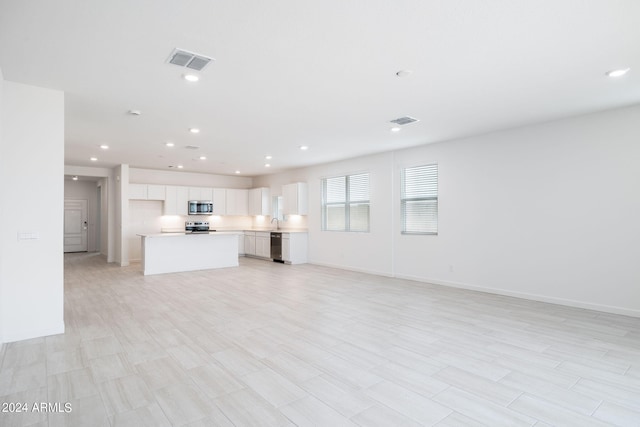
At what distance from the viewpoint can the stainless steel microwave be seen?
10297mm

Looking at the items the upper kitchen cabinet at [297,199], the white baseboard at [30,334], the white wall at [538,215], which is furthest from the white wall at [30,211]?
the upper kitchen cabinet at [297,199]

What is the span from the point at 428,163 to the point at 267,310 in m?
4.21

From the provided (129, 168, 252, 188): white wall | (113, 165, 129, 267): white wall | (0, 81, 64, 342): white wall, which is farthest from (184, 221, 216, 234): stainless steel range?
(0, 81, 64, 342): white wall

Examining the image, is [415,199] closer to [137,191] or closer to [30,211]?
[30,211]

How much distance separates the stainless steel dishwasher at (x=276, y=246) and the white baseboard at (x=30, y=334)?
239 inches

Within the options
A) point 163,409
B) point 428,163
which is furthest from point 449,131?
point 163,409

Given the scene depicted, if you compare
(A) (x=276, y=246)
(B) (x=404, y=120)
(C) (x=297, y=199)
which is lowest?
(A) (x=276, y=246)

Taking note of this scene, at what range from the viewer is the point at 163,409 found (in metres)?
2.26

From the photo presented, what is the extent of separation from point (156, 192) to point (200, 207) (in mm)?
1302

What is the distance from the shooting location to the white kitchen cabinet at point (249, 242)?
10867 millimetres

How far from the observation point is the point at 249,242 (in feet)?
36.5

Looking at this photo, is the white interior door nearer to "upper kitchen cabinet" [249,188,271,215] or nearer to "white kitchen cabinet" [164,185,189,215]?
"white kitchen cabinet" [164,185,189,215]

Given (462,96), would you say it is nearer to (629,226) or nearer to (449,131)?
(449,131)

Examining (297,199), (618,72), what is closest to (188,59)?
(618,72)
